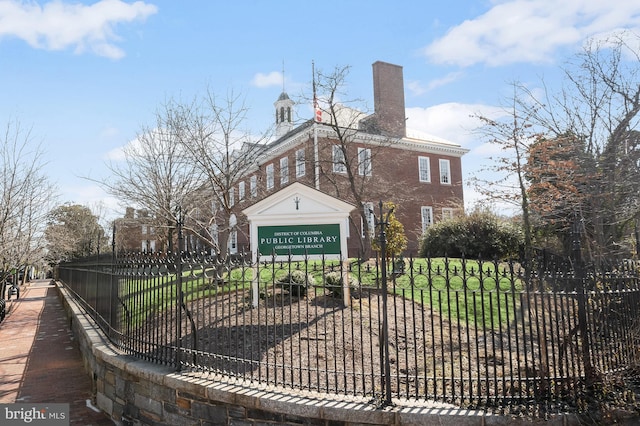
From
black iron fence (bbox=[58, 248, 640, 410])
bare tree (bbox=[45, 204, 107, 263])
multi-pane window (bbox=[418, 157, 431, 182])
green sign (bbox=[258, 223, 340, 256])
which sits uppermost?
multi-pane window (bbox=[418, 157, 431, 182])

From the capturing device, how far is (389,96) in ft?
95.1

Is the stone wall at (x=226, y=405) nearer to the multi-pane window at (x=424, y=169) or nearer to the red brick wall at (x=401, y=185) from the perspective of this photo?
the red brick wall at (x=401, y=185)

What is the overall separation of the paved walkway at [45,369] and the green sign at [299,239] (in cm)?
376

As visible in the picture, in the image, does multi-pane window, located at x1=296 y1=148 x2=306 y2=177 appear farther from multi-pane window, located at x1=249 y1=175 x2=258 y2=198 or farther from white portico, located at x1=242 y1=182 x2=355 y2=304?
white portico, located at x1=242 y1=182 x2=355 y2=304

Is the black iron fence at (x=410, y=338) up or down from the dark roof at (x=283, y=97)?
down

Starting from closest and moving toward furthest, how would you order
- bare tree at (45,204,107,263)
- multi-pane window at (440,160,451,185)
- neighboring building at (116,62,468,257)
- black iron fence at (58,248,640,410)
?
black iron fence at (58,248,640,410), bare tree at (45,204,107,263), neighboring building at (116,62,468,257), multi-pane window at (440,160,451,185)

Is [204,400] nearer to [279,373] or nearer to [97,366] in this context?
[279,373]

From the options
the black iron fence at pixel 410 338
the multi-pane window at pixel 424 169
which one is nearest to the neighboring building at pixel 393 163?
the multi-pane window at pixel 424 169

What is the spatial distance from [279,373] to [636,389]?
12.8 ft

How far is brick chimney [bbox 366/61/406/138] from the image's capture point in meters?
28.6

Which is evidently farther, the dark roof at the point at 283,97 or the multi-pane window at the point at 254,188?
the dark roof at the point at 283,97

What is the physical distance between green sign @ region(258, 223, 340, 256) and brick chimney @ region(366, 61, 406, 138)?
20883 mm

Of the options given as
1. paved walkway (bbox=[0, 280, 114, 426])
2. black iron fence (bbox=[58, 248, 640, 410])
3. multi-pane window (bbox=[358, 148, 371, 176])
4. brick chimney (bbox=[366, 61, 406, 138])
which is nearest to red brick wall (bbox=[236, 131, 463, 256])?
multi-pane window (bbox=[358, 148, 371, 176])

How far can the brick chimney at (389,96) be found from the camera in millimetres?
28641
